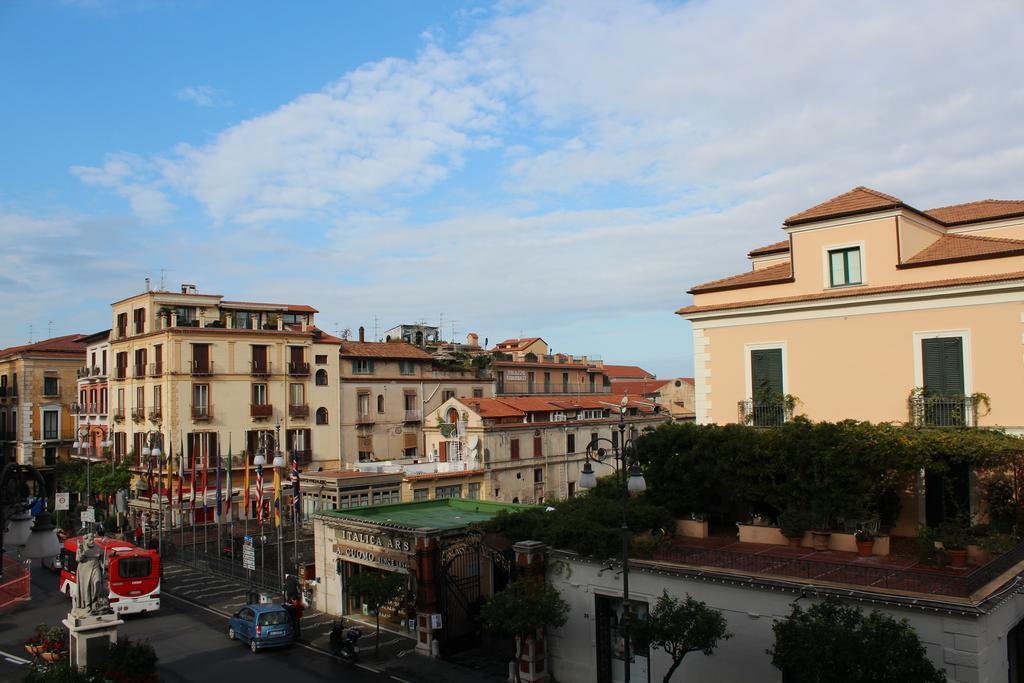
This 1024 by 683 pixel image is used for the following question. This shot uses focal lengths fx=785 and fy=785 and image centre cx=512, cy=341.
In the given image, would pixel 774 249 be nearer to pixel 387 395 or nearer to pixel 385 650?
pixel 385 650

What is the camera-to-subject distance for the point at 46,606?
3112cm

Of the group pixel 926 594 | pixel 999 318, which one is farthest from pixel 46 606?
pixel 999 318

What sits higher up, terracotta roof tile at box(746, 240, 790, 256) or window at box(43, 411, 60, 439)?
terracotta roof tile at box(746, 240, 790, 256)

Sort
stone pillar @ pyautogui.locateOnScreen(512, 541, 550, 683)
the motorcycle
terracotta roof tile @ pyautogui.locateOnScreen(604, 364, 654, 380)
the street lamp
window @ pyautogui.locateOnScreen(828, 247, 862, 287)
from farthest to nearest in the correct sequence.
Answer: terracotta roof tile @ pyautogui.locateOnScreen(604, 364, 654, 380), the motorcycle, window @ pyautogui.locateOnScreen(828, 247, 862, 287), stone pillar @ pyautogui.locateOnScreen(512, 541, 550, 683), the street lamp

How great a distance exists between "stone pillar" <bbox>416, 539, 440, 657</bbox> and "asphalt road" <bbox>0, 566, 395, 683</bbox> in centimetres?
202

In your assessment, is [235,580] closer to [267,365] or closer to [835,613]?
[267,365]

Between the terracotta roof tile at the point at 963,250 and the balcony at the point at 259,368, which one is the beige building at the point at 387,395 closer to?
the balcony at the point at 259,368

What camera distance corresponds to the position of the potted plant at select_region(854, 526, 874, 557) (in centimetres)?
1867

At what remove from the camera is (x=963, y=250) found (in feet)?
67.3

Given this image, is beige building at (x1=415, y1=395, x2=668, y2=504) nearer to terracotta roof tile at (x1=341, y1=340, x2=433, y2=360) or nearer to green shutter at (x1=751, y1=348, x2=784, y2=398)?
terracotta roof tile at (x1=341, y1=340, x2=433, y2=360)

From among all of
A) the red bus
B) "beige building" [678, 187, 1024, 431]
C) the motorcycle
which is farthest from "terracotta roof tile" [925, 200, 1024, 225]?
the red bus

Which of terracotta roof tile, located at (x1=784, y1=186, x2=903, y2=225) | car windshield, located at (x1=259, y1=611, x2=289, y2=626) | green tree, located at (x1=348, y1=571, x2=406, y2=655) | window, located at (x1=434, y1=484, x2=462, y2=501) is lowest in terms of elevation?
car windshield, located at (x1=259, y1=611, x2=289, y2=626)

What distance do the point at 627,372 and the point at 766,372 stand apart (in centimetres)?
7621

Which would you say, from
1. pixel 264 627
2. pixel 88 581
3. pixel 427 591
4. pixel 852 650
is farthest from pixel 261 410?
pixel 852 650
